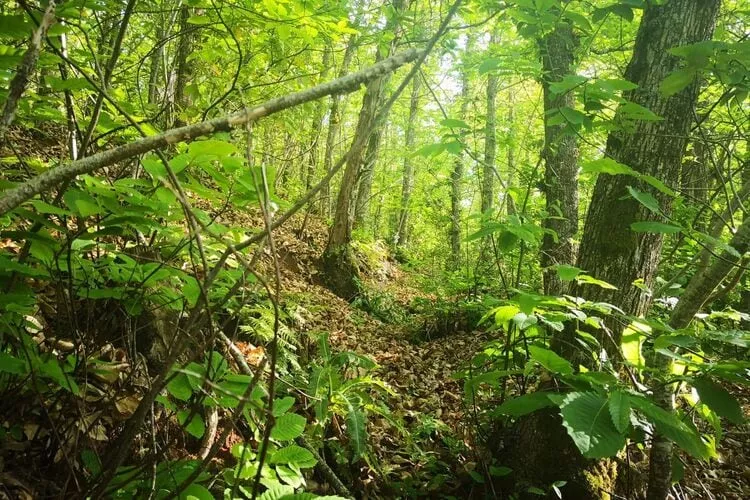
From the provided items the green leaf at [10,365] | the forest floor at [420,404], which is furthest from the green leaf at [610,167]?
the green leaf at [10,365]

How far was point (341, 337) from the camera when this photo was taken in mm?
5895

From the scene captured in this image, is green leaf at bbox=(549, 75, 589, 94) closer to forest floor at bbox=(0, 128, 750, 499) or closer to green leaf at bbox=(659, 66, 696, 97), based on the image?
green leaf at bbox=(659, 66, 696, 97)

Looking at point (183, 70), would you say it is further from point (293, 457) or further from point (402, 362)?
point (293, 457)

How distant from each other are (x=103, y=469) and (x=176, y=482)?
243 mm

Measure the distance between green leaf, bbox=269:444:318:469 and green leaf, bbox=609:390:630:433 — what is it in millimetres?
1168

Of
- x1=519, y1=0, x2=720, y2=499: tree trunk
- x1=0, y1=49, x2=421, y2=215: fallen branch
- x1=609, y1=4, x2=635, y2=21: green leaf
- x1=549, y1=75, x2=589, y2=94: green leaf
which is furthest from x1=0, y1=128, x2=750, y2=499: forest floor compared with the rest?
x1=609, y1=4, x2=635, y2=21: green leaf

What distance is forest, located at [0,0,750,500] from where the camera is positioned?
1414 mm

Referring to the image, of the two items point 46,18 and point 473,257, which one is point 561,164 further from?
point 473,257

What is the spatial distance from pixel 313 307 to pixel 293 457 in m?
4.05

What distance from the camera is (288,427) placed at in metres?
1.74

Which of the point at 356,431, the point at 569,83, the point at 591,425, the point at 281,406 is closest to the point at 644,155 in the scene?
the point at 569,83

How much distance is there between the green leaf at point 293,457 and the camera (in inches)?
69.0

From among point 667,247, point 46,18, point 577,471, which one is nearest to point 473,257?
point 667,247

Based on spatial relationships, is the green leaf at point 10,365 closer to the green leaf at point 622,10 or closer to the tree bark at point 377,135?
the tree bark at point 377,135
